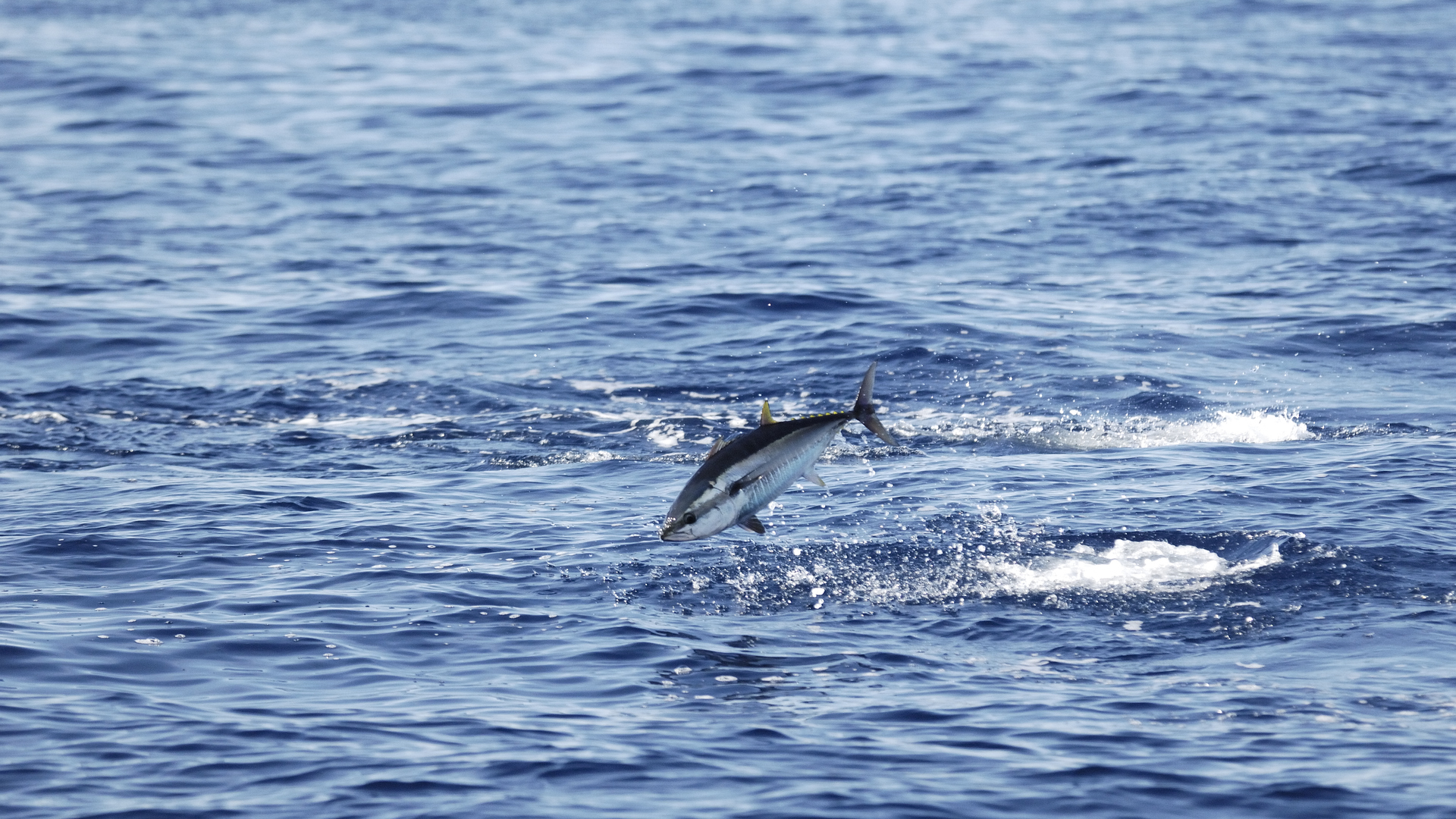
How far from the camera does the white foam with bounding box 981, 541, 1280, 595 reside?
12.6 m

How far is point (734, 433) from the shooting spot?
59.5 ft

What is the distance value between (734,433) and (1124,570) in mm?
6100

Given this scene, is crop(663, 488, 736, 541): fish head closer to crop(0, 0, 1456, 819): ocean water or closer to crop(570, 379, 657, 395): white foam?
crop(0, 0, 1456, 819): ocean water

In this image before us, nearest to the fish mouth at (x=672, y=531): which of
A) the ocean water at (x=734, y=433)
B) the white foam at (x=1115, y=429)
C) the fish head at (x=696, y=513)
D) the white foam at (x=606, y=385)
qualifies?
the fish head at (x=696, y=513)

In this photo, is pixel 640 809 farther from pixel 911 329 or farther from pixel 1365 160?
pixel 1365 160

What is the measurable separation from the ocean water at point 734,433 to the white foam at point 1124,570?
0.06 metres

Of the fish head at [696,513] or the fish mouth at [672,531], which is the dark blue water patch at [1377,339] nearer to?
the fish head at [696,513]

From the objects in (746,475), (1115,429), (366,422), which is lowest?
(1115,429)

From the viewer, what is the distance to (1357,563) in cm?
1287

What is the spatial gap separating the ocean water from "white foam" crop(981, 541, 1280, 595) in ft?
0.19

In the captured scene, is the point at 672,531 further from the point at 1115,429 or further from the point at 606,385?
the point at 606,385

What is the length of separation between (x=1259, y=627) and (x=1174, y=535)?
2.14m

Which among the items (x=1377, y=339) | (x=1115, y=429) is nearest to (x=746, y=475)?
(x=1115, y=429)

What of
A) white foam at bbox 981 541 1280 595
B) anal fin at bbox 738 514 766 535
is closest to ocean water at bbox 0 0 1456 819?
white foam at bbox 981 541 1280 595
